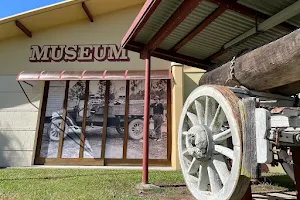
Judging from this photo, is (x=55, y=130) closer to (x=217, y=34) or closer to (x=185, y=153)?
(x=217, y=34)

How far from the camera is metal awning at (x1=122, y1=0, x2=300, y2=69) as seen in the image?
362 cm

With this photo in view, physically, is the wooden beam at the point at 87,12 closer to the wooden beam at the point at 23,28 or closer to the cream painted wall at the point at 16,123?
the wooden beam at the point at 23,28

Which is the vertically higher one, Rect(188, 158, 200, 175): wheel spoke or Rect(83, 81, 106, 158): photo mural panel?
Rect(83, 81, 106, 158): photo mural panel

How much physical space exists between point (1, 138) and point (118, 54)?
4892 mm

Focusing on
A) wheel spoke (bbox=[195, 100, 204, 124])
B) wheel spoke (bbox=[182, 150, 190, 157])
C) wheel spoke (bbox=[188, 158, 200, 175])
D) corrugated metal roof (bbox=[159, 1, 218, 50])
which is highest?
corrugated metal roof (bbox=[159, 1, 218, 50])

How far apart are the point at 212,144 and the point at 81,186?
3347 millimetres

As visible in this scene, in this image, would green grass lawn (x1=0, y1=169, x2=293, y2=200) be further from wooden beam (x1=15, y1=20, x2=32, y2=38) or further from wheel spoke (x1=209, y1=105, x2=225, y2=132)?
wooden beam (x1=15, y1=20, x2=32, y2=38)

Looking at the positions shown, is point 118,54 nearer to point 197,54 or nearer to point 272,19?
point 197,54

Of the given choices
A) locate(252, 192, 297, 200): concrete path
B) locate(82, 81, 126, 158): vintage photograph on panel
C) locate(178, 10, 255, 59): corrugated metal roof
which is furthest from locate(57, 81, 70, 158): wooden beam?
locate(252, 192, 297, 200): concrete path

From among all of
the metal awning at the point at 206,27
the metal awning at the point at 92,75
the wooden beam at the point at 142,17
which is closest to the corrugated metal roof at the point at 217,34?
the metal awning at the point at 206,27

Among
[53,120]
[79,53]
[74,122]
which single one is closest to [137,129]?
[74,122]

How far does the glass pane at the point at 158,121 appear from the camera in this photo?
8312mm

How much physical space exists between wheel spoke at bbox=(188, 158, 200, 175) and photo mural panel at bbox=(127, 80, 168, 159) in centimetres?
529

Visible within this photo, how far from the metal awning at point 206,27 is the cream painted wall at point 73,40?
165 inches
